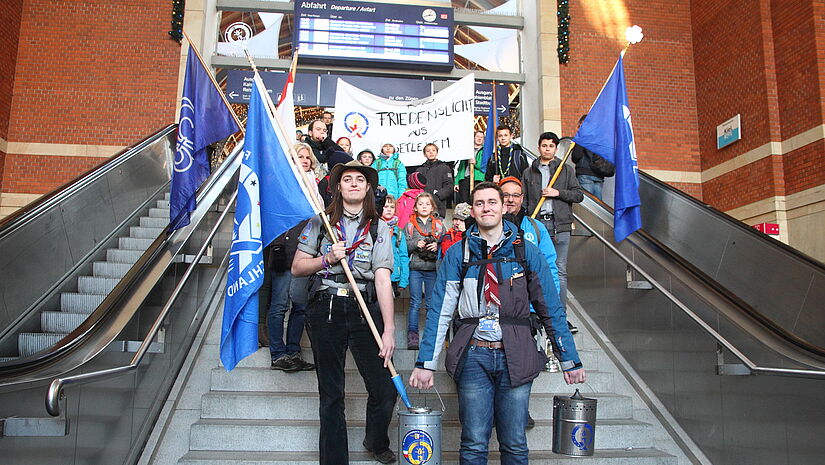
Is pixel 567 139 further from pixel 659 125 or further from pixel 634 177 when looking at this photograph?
pixel 634 177

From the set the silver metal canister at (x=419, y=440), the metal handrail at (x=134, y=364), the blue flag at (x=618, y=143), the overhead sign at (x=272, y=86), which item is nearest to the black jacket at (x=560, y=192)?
the blue flag at (x=618, y=143)

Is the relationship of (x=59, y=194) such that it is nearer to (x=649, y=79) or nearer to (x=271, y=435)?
(x=271, y=435)

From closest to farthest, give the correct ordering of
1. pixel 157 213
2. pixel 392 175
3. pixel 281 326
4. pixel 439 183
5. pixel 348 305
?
pixel 348 305 < pixel 281 326 < pixel 439 183 < pixel 157 213 < pixel 392 175

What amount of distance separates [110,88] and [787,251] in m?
11.4

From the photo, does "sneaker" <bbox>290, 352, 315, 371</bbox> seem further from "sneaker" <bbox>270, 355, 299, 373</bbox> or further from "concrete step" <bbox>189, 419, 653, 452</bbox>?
"concrete step" <bbox>189, 419, 653, 452</bbox>

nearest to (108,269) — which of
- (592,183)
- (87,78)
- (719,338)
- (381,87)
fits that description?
(592,183)

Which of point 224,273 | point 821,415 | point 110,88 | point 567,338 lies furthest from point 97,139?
point 821,415

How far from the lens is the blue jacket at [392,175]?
883 centimetres

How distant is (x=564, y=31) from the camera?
13.1m

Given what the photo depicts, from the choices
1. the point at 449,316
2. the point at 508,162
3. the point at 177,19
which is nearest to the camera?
the point at 449,316

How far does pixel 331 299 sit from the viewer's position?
4.01m

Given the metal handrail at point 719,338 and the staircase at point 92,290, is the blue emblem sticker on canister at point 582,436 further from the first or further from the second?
the staircase at point 92,290

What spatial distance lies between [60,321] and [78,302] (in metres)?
0.44

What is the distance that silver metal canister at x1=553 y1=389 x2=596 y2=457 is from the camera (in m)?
3.78
